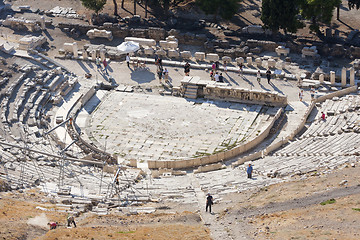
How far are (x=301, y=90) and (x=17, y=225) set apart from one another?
34.0 m

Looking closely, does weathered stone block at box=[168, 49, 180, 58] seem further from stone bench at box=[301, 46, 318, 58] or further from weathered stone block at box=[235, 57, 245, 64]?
stone bench at box=[301, 46, 318, 58]

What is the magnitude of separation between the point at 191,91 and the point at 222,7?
1797 centimetres

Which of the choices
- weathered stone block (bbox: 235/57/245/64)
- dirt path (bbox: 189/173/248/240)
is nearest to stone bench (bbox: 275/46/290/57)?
weathered stone block (bbox: 235/57/245/64)

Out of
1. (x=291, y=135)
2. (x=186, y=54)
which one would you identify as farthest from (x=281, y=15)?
(x=291, y=135)

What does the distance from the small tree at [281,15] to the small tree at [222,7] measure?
16.7ft

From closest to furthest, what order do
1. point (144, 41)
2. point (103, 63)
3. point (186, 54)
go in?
point (103, 63) < point (186, 54) < point (144, 41)

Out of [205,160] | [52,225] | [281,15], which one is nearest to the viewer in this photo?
[52,225]

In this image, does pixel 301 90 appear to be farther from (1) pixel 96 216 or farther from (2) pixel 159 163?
(1) pixel 96 216

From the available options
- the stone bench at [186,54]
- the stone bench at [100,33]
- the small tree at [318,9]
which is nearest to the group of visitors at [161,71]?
the stone bench at [186,54]

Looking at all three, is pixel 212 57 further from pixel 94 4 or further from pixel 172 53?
pixel 94 4

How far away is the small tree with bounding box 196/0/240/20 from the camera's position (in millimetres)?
83625

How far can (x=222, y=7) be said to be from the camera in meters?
84.2

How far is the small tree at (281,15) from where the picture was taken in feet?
257

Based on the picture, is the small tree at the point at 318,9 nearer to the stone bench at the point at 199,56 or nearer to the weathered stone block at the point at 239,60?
the weathered stone block at the point at 239,60
